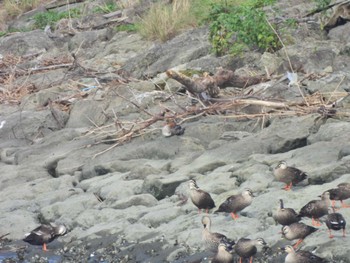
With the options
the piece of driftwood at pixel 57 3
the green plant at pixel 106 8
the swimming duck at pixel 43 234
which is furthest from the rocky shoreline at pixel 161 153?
the piece of driftwood at pixel 57 3

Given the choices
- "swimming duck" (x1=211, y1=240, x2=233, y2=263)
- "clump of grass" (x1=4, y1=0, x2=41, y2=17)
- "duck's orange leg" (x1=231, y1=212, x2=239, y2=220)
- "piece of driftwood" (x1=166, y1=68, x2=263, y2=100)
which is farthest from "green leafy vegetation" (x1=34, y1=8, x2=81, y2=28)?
"swimming duck" (x1=211, y1=240, x2=233, y2=263)

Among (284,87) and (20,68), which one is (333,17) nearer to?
(284,87)

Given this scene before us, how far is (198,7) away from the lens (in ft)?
81.0

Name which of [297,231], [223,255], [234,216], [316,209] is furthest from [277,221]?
[223,255]

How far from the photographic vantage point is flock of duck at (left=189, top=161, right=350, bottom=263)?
9.53 m

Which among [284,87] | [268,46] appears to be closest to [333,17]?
[268,46]

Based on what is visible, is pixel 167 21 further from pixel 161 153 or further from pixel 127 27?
pixel 161 153

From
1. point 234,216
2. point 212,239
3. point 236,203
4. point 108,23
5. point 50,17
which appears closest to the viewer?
point 212,239

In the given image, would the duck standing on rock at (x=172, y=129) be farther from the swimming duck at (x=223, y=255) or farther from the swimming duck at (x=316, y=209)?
the swimming duck at (x=223, y=255)

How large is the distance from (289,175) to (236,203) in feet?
3.09

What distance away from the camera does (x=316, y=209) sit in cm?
1016

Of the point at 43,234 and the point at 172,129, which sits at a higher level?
the point at 43,234

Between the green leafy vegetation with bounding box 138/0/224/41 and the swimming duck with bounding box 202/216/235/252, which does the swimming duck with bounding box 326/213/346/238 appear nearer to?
the swimming duck with bounding box 202/216/235/252

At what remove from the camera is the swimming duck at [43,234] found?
1176 cm
